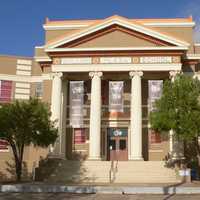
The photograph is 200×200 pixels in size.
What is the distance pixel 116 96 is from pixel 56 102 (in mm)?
4873

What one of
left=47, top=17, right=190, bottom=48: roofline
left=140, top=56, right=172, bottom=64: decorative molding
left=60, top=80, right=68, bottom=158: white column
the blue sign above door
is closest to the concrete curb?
left=60, top=80, right=68, bottom=158: white column

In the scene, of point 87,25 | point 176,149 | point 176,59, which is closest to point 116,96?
point 176,59

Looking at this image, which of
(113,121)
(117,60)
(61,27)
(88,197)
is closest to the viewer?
Result: (88,197)

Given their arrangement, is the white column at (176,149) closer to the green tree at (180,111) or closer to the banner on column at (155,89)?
the banner on column at (155,89)

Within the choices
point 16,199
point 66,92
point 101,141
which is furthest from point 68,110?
point 16,199

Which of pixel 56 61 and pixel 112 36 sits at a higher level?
pixel 112 36

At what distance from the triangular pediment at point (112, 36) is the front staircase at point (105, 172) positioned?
380 inches

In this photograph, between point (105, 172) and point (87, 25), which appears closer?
point (105, 172)

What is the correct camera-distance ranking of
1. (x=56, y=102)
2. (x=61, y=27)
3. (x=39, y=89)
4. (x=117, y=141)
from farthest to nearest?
(x=39, y=89) → (x=61, y=27) → (x=117, y=141) → (x=56, y=102)

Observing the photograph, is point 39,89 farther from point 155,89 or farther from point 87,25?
point 155,89

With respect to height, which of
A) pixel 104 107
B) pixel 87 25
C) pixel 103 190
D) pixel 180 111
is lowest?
pixel 103 190

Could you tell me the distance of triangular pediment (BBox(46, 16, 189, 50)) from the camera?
113ft

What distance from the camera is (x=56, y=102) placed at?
1351 inches

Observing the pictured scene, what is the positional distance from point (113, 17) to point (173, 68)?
254 inches
